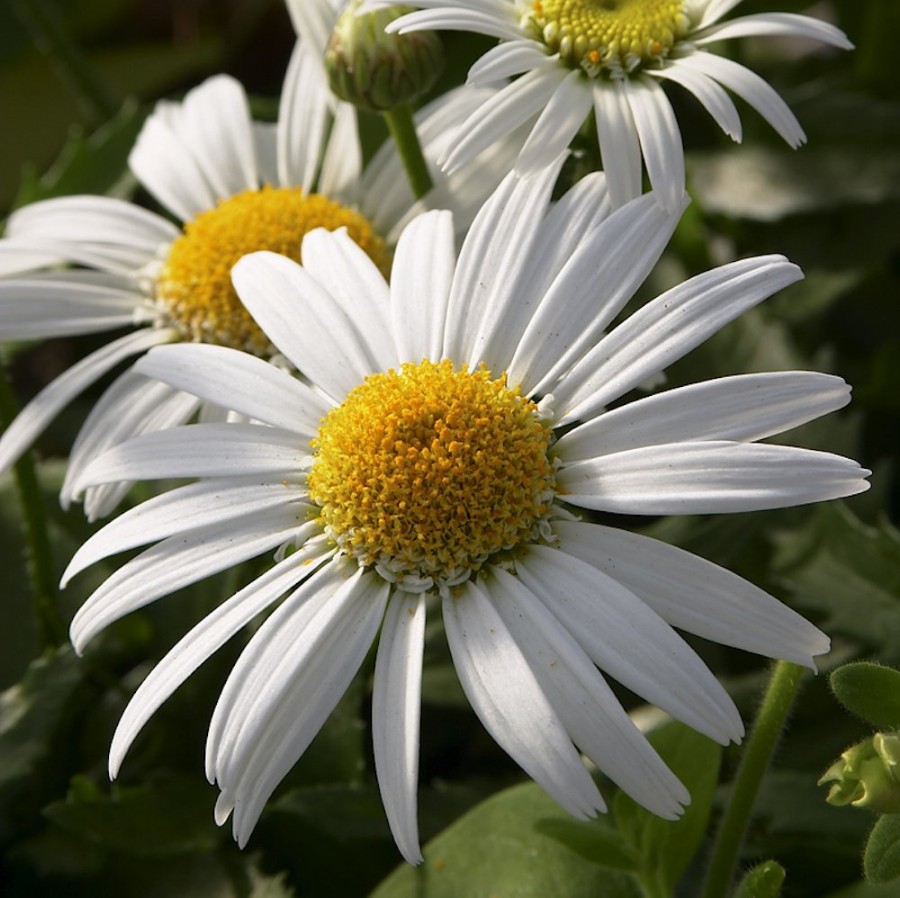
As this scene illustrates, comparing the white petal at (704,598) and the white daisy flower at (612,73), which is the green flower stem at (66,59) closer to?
the white daisy flower at (612,73)

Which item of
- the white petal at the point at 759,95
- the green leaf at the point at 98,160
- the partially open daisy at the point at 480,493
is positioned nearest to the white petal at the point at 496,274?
the partially open daisy at the point at 480,493

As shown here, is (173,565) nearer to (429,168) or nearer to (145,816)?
(145,816)

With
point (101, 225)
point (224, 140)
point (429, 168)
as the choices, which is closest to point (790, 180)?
point (429, 168)

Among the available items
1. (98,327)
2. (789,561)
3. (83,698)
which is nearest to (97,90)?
(98,327)

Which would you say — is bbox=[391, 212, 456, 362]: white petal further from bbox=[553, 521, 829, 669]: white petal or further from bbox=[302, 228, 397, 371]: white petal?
bbox=[553, 521, 829, 669]: white petal

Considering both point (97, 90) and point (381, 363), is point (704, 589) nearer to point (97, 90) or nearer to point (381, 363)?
point (381, 363)
